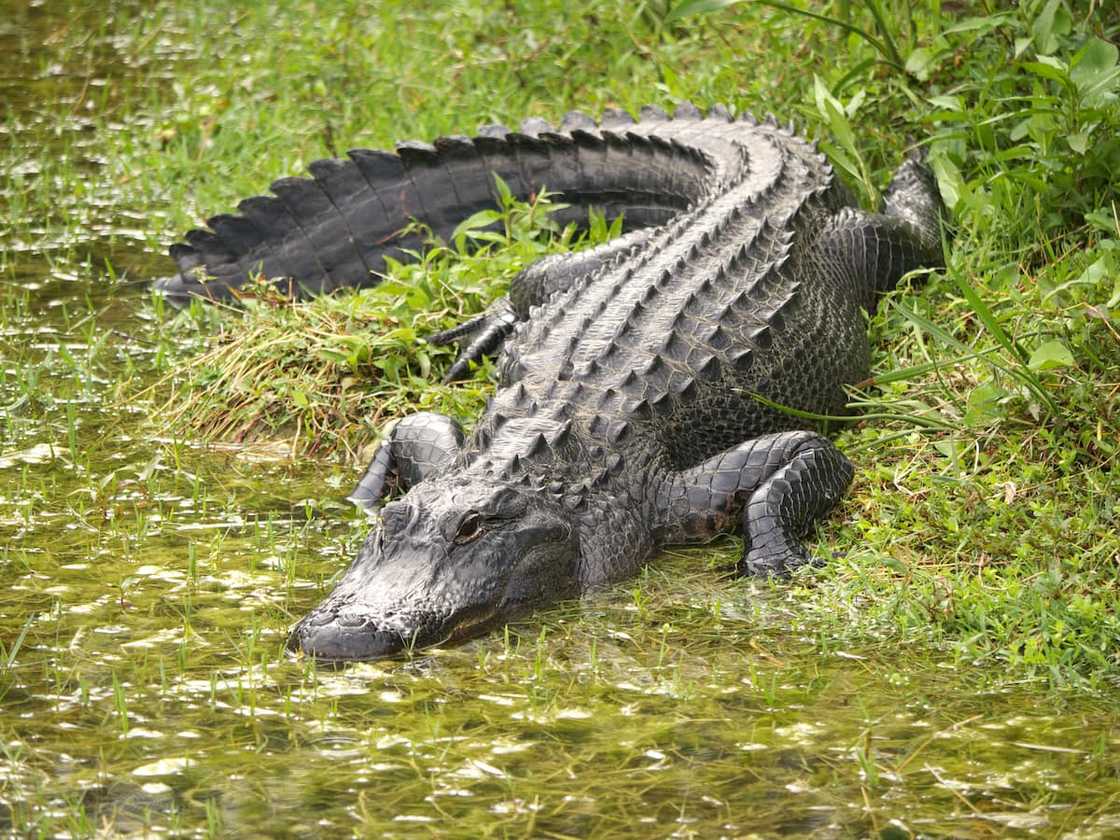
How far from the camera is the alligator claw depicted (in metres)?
6.29

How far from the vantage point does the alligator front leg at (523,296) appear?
6309mm

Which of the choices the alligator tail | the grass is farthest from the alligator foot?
the alligator tail

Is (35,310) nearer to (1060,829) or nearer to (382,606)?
(382,606)

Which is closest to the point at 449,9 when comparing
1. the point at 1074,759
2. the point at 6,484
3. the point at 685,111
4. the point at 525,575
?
the point at 685,111

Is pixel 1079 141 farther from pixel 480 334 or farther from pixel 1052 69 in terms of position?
pixel 480 334

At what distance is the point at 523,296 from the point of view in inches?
251

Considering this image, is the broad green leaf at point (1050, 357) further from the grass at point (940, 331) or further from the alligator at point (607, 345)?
the alligator at point (607, 345)

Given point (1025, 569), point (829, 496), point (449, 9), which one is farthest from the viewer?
point (449, 9)

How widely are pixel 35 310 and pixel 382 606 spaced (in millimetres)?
3418

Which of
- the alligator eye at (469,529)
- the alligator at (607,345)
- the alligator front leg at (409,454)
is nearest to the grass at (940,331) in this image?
the alligator at (607,345)

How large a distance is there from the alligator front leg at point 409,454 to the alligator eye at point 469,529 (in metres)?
0.76

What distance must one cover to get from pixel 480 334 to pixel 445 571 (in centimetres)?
213

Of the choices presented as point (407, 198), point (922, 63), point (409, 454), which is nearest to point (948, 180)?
point (922, 63)

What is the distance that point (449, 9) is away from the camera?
32.3 feet
